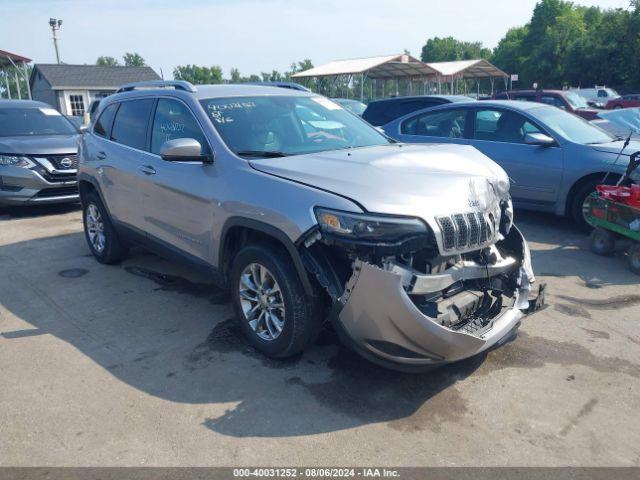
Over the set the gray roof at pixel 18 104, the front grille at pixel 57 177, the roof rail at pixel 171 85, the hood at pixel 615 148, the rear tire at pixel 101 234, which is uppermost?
the roof rail at pixel 171 85

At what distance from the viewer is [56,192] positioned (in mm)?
8969

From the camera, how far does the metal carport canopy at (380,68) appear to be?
3369 cm

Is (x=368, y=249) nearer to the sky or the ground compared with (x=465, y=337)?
nearer to the sky

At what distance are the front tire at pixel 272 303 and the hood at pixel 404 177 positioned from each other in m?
0.57

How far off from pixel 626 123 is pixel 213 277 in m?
6.30

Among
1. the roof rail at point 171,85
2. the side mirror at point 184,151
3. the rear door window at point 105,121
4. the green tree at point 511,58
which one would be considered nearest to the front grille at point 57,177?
the rear door window at point 105,121

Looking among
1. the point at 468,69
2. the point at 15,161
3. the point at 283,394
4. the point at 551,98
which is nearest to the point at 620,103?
the point at 468,69

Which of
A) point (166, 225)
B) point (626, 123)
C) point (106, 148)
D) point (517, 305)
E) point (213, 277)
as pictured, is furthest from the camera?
point (626, 123)

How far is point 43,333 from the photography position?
457cm

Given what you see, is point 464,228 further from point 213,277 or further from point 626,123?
point 626,123

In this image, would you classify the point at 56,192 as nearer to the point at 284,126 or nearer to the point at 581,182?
the point at 284,126

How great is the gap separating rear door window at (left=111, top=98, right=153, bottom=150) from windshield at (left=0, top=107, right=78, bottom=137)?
493 centimetres

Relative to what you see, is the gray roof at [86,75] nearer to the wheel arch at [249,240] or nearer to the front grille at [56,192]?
the front grille at [56,192]

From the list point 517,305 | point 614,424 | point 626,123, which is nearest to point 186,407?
point 517,305
